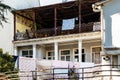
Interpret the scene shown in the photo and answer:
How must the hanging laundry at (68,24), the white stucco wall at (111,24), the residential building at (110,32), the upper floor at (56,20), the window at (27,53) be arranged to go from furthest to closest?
the window at (27,53), the hanging laundry at (68,24), the upper floor at (56,20), the white stucco wall at (111,24), the residential building at (110,32)

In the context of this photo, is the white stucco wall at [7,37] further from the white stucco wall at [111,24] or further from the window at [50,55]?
the white stucco wall at [111,24]

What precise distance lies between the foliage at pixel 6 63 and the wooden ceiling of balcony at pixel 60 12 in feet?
28.4

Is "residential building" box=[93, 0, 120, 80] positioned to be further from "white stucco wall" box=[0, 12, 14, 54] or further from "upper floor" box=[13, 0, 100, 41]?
"white stucco wall" box=[0, 12, 14, 54]

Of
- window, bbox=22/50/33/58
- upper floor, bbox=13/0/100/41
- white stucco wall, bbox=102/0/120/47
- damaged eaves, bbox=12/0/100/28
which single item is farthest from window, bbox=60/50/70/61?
white stucco wall, bbox=102/0/120/47

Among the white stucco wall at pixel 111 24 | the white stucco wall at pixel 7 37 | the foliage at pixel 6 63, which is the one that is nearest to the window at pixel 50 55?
the white stucco wall at pixel 7 37

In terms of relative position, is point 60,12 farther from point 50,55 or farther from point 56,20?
point 50,55

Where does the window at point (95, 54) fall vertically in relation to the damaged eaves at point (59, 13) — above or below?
below

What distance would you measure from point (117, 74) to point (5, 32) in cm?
1971

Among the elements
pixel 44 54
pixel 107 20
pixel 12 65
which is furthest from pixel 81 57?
pixel 107 20

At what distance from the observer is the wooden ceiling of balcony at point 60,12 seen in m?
35.0

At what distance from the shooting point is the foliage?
1026 inches

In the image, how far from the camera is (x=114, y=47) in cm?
Answer: 1908

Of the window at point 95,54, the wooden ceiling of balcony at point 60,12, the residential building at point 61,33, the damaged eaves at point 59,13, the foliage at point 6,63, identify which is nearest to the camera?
the foliage at point 6,63

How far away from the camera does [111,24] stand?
65.5ft
